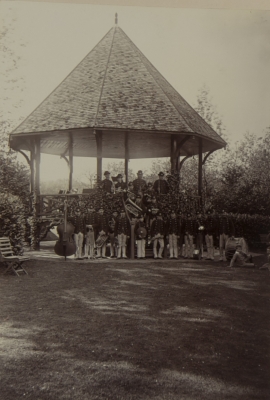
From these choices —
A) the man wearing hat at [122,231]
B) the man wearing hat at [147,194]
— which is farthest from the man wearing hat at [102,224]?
the man wearing hat at [147,194]

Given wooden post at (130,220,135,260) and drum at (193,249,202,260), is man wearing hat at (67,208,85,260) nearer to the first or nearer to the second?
wooden post at (130,220,135,260)

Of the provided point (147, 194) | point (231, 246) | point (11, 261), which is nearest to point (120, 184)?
point (147, 194)

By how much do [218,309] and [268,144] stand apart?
9.73 feet

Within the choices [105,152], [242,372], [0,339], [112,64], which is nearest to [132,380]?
[242,372]

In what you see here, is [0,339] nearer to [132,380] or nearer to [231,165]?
[132,380]

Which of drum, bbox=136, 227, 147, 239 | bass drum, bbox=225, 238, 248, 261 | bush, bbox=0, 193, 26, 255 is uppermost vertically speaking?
bush, bbox=0, 193, 26, 255

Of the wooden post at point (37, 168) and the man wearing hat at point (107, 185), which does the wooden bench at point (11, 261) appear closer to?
the man wearing hat at point (107, 185)

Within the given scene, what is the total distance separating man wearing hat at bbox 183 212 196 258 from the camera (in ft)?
28.2

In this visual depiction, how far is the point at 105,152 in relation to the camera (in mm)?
15555

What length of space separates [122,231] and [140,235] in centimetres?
41

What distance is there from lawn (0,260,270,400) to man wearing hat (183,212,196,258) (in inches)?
101

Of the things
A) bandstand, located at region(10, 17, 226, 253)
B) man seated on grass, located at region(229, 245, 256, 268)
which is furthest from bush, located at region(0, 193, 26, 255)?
man seated on grass, located at region(229, 245, 256, 268)

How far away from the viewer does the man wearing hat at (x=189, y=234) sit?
8604 millimetres

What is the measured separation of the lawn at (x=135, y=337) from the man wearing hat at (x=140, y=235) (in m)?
2.65
